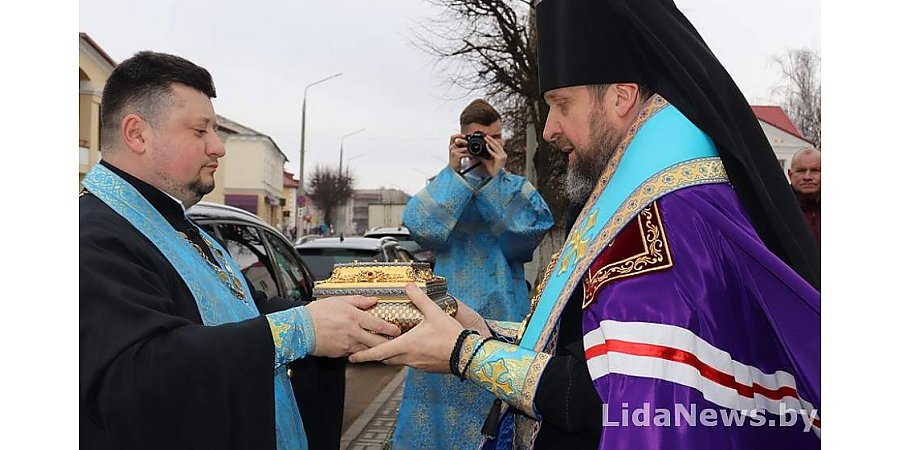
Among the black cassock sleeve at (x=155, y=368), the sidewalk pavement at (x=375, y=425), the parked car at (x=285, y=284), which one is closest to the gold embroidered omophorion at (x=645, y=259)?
the black cassock sleeve at (x=155, y=368)

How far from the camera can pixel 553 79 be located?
7.29 feet

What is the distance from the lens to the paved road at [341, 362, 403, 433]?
26.5 ft

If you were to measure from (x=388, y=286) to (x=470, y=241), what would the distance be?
186 cm

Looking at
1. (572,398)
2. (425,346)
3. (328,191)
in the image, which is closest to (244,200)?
(328,191)

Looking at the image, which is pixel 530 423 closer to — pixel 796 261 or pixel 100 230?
pixel 796 261

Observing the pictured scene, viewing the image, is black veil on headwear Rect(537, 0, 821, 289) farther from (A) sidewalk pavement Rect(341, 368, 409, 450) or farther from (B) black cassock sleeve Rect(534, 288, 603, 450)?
(A) sidewalk pavement Rect(341, 368, 409, 450)

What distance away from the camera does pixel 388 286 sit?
239cm

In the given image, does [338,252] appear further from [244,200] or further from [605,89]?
[244,200]

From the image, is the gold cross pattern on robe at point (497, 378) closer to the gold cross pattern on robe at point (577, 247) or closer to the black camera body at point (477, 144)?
the gold cross pattern on robe at point (577, 247)

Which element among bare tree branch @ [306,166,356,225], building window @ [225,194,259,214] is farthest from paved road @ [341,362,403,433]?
bare tree branch @ [306,166,356,225]

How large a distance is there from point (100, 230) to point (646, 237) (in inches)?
62.7

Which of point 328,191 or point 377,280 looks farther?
point 328,191

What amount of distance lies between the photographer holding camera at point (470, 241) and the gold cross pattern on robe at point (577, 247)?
185cm

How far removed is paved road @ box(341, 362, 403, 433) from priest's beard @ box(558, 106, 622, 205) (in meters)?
5.42
